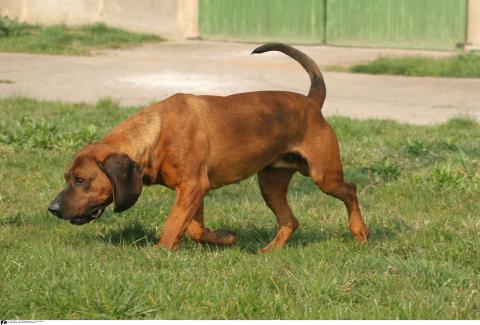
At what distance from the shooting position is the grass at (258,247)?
17.1 ft

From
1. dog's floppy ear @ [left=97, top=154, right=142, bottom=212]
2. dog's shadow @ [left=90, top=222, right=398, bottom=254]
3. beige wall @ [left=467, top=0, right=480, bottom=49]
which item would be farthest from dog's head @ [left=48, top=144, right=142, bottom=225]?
beige wall @ [left=467, top=0, right=480, bottom=49]

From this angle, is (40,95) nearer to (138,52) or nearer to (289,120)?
(138,52)

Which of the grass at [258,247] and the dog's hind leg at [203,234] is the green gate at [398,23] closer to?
the grass at [258,247]

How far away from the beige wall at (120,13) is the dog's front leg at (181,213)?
1415 centimetres

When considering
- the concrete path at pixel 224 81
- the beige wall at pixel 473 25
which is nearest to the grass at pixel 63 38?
the concrete path at pixel 224 81

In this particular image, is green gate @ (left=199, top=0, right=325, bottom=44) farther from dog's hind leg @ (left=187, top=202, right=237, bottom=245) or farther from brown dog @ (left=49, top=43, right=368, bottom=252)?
dog's hind leg @ (left=187, top=202, right=237, bottom=245)

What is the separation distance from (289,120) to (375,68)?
8.91 metres

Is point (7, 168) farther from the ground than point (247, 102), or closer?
closer

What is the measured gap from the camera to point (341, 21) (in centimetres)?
1916

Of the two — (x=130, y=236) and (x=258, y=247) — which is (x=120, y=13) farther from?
(x=258, y=247)

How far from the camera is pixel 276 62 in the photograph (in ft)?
54.6

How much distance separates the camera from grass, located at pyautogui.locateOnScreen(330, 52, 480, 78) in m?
15.2

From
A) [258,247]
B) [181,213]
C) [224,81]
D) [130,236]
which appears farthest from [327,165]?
[224,81]
